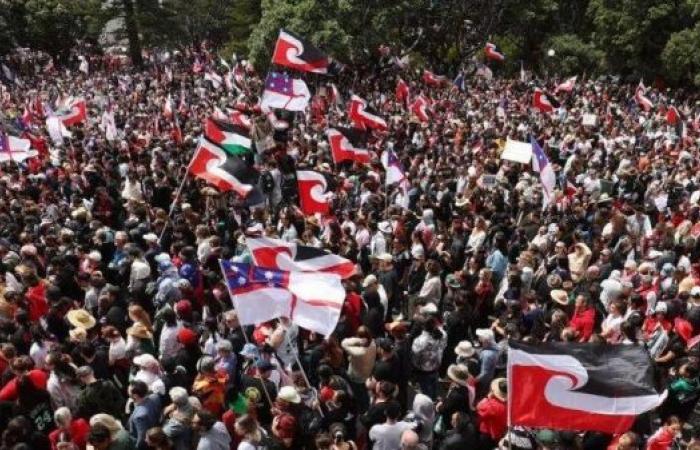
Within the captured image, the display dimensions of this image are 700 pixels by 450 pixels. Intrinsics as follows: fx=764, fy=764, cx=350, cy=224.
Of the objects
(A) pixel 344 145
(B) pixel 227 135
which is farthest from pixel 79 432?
(A) pixel 344 145

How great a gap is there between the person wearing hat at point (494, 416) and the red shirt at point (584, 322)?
2052mm

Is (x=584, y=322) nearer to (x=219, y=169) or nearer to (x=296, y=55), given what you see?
(x=219, y=169)

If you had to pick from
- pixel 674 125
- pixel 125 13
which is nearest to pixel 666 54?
pixel 674 125

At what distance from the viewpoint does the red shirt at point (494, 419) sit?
21.7 feet

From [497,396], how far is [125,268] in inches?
211

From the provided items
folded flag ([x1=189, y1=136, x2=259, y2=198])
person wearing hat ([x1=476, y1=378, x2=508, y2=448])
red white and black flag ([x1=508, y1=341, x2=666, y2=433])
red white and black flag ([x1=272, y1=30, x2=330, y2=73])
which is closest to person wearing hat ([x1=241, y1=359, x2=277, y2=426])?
person wearing hat ([x1=476, y1=378, x2=508, y2=448])

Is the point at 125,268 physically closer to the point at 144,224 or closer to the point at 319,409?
the point at 144,224

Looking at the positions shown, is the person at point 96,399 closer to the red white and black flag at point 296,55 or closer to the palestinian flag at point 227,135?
the palestinian flag at point 227,135

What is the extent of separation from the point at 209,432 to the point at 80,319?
2.71 metres

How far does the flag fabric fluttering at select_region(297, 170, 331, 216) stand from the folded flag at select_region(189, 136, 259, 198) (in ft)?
2.53

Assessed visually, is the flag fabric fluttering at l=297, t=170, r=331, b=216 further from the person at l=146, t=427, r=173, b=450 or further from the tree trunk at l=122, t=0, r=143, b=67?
the tree trunk at l=122, t=0, r=143, b=67

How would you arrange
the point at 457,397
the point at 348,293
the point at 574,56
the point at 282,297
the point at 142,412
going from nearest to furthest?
the point at 142,412, the point at 457,397, the point at 282,297, the point at 348,293, the point at 574,56

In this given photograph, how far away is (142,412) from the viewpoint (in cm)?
634

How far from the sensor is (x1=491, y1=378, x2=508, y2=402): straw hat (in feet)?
21.8
